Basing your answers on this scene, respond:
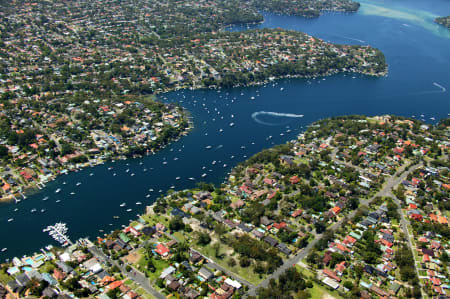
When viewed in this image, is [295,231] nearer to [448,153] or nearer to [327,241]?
[327,241]

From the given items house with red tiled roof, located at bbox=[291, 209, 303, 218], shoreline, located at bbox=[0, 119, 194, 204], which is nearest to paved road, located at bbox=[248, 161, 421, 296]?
house with red tiled roof, located at bbox=[291, 209, 303, 218]

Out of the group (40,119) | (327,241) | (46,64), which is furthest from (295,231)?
(46,64)

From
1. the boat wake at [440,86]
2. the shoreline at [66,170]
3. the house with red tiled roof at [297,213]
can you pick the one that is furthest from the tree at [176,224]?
the boat wake at [440,86]

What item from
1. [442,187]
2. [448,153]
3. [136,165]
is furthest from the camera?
[448,153]

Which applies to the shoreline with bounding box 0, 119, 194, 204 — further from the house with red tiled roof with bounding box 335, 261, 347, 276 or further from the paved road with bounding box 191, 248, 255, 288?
the house with red tiled roof with bounding box 335, 261, 347, 276

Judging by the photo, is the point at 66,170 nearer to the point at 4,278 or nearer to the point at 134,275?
the point at 4,278

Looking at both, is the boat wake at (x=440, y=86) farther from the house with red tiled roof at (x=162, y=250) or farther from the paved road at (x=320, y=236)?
the house with red tiled roof at (x=162, y=250)
